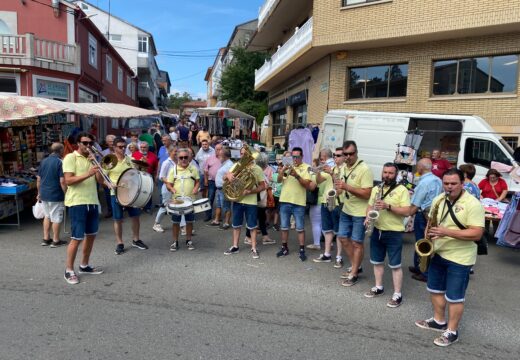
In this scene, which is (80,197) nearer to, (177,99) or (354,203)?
(354,203)

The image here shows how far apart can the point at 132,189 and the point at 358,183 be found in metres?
3.49

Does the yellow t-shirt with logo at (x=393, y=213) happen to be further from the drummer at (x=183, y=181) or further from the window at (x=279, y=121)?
the window at (x=279, y=121)

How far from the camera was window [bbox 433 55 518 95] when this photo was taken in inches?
531

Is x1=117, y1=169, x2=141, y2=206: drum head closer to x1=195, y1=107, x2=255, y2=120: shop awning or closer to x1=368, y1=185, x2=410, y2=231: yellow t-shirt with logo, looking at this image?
x1=368, y1=185, x2=410, y2=231: yellow t-shirt with logo

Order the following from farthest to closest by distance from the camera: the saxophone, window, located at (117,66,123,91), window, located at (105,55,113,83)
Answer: window, located at (117,66,123,91)
window, located at (105,55,113,83)
the saxophone

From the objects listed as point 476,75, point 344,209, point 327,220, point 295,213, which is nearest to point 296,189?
point 295,213

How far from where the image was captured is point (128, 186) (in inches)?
265

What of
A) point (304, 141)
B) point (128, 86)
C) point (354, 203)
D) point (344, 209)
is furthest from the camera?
point (128, 86)

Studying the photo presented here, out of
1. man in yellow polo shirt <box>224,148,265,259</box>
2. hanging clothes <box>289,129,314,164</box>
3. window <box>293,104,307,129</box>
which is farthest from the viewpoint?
window <box>293,104,307,129</box>

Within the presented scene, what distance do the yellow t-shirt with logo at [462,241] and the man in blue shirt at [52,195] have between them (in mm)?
6155

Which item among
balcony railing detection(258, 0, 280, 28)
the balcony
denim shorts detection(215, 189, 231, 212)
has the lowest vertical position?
denim shorts detection(215, 189, 231, 212)

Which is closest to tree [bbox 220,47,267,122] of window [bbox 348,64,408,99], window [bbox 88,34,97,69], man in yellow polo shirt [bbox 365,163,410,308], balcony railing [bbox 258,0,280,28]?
balcony railing [bbox 258,0,280,28]

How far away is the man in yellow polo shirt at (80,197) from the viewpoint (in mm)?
5641

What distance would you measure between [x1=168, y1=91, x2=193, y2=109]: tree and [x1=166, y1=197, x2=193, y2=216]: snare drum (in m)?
129
